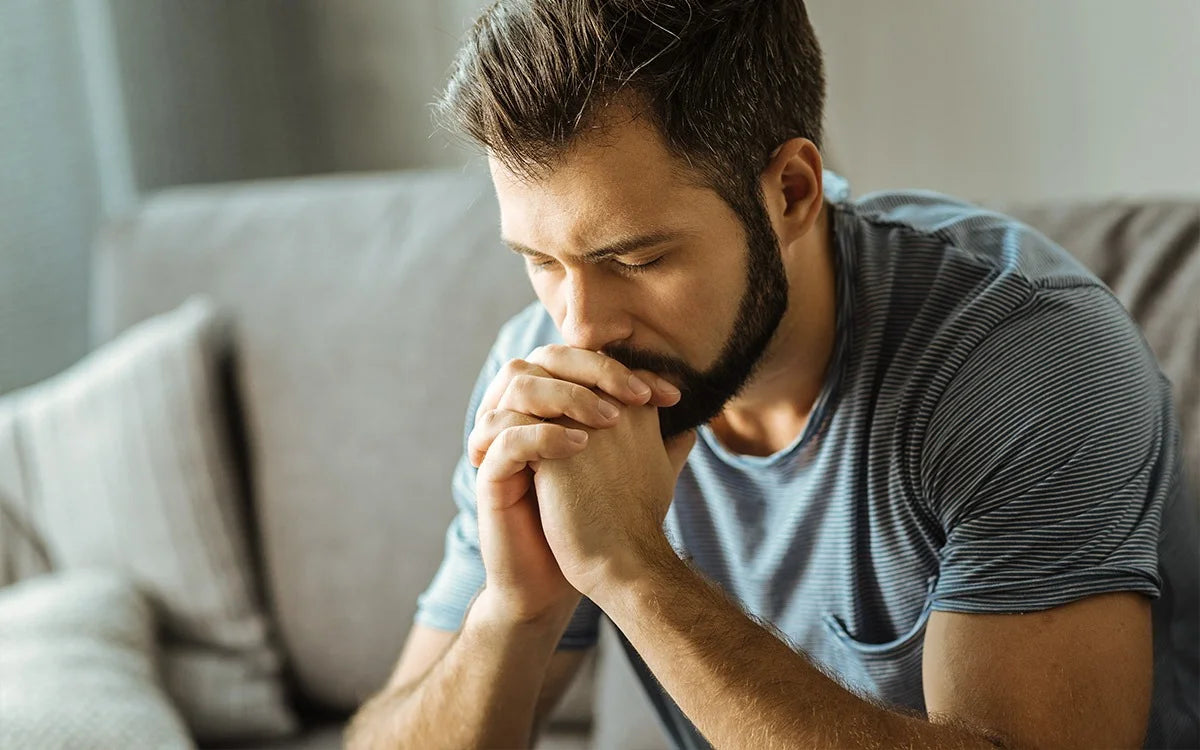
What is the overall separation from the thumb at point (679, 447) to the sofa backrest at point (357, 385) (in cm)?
51

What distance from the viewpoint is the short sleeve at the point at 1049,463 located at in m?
1.02

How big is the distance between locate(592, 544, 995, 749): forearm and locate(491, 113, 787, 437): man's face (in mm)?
201

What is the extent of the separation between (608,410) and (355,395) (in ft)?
2.30

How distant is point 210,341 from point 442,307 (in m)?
0.35

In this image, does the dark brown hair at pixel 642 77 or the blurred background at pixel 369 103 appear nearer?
the dark brown hair at pixel 642 77

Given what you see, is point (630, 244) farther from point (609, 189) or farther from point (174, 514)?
point (174, 514)

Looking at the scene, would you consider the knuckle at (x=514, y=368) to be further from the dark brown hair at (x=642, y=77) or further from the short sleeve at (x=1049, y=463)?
the short sleeve at (x=1049, y=463)

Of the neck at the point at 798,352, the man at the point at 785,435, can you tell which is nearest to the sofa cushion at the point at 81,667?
the man at the point at 785,435

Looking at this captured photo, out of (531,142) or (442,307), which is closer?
(531,142)

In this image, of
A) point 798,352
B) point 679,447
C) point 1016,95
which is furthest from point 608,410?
point 1016,95

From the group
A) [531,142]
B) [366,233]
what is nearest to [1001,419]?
[531,142]

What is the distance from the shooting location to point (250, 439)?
176 cm

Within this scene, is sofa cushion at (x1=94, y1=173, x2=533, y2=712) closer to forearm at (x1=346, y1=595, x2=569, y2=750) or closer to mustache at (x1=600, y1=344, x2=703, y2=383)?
forearm at (x1=346, y1=595, x2=569, y2=750)

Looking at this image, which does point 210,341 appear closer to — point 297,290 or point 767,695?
point 297,290
